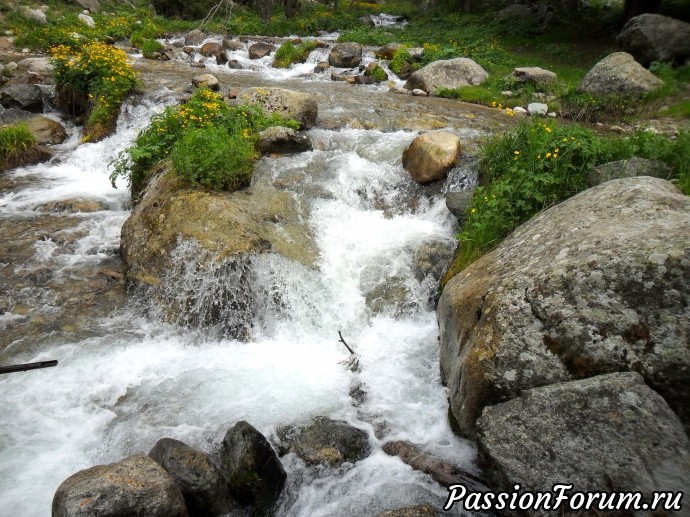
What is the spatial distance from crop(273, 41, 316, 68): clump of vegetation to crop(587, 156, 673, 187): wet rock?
52.7 feet

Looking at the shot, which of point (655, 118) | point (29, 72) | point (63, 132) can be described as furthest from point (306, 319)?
point (29, 72)

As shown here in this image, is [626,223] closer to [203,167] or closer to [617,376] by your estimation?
[617,376]

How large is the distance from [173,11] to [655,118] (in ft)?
92.5

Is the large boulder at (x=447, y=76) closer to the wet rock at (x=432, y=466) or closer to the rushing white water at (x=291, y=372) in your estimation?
the rushing white water at (x=291, y=372)

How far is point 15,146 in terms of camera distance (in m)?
10.2

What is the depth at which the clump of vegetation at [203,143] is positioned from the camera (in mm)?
7199

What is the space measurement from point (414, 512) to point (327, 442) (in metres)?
1.27

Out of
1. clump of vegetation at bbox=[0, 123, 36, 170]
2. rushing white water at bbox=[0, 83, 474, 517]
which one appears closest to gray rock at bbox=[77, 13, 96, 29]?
clump of vegetation at bbox=[0, 123, 36, 170]

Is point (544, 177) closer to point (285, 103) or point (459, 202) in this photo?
point (459, 202)

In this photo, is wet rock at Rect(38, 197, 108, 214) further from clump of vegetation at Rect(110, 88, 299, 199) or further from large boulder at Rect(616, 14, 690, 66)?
large boulder at Rect(616, 14, 690, 66)

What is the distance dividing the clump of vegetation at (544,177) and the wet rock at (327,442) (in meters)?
2.80

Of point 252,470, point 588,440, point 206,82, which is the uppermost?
point 206,82

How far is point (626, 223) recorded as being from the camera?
4090 mm

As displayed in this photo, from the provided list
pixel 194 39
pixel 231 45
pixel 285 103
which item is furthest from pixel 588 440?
pixel 194 39
